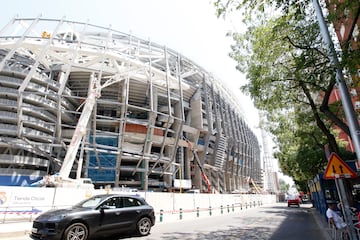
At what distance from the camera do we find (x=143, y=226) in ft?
27.4

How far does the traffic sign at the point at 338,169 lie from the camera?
5519 millimetres

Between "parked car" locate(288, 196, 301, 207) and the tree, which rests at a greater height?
the tree

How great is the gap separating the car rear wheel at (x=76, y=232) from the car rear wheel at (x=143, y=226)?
1940 millimetres

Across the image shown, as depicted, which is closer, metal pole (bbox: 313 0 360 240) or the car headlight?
metal pole (bbox: 313 0 360 240)

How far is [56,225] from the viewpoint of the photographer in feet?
20.4

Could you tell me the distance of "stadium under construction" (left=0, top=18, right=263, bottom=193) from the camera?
26078mm

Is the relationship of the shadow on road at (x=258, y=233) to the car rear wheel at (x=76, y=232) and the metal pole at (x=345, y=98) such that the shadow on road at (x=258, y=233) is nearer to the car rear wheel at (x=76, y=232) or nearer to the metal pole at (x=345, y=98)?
the car rear wheel at (x=76, y=232)

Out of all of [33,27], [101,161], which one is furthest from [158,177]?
[33,27]

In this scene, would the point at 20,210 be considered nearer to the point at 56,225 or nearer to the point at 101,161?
the point at 56,225

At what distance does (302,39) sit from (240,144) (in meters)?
45.5

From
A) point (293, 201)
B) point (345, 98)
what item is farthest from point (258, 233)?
point (293, 201)

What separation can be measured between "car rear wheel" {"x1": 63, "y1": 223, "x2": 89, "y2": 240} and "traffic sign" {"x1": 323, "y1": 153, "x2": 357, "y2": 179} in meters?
6.73

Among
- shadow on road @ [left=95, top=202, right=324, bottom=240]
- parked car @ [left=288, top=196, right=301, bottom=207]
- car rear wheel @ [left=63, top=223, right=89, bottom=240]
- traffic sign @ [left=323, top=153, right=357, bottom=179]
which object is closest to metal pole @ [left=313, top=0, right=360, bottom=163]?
traffic sign @ [left=323, top=153, right=357, bottom=179]

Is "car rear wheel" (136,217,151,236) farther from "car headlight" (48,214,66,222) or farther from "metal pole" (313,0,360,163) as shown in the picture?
"metal pole" (313,0,360,163)
